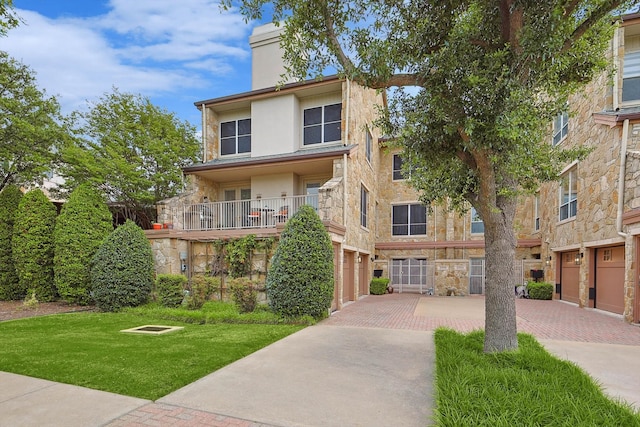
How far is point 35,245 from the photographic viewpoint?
1092 cm

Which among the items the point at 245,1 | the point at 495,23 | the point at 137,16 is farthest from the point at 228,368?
the point at 137,16

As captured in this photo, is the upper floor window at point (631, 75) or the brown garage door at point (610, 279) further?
the upper floor window at point (631, 75)

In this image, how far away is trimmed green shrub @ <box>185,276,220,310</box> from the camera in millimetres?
9945

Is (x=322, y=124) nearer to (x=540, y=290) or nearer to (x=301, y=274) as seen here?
(x=301, y=274)

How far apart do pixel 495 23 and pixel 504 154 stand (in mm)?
2200

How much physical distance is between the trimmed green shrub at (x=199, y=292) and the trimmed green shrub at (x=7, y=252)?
22.6 feet

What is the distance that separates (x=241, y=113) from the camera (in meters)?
14.9

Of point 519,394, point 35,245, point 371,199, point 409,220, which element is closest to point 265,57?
point 371,199

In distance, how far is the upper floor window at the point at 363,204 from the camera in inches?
570

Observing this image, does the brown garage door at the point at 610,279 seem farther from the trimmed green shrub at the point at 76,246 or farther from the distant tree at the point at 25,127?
the distant tree at the point at 25,127

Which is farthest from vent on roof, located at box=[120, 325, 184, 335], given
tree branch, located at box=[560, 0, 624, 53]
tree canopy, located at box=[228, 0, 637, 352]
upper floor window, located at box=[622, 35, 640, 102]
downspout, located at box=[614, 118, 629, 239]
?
upper floor window, located at box=[622, 35, 640, 102]

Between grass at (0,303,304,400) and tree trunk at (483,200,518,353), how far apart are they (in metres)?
4.16

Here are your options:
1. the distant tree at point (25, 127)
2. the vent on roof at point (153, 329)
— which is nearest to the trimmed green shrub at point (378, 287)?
the vent on roof at point (153, 329)

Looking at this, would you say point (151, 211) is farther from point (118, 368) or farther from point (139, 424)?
point (139, 424)
